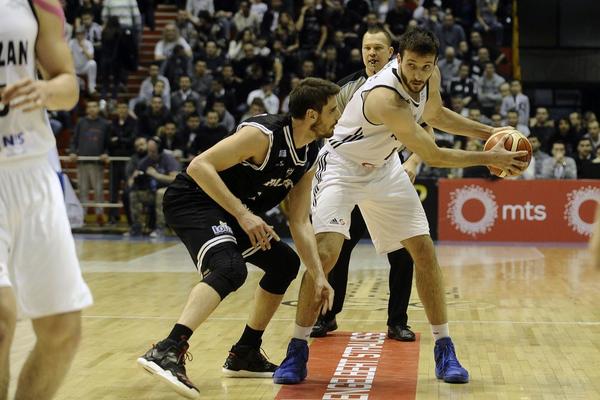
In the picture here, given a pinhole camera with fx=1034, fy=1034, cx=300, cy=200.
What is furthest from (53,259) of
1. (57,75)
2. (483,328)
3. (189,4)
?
(189,4)

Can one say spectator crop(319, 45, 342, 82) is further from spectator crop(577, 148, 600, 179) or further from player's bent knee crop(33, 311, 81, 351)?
player's bent knee crop(33, 311, 81, 351)

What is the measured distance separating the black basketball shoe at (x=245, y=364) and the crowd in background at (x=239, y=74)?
1074cm

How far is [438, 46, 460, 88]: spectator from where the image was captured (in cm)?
1946

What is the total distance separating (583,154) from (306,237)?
39.4ft

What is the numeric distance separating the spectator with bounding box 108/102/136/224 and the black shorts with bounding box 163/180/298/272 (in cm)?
1222

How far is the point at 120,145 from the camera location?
59.8 feet

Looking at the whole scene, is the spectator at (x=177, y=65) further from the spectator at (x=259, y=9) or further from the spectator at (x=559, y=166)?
the spectator at (x=559, y=166)

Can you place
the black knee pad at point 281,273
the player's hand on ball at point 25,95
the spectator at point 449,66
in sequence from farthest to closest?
the spectator at point 449,66 < the black knee pad at point 281,273 < the player's hand on ball at point 25,95

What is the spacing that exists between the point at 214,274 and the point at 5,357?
6.09 feet

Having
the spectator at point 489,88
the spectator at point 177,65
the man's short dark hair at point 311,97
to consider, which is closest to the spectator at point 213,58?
the spectator at point 177,65

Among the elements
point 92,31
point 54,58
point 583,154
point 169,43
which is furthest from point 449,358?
point 92,31

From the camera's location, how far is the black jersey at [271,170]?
5844 millimetres

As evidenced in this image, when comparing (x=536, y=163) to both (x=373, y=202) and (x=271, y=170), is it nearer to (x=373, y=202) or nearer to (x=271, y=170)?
(x=373, y=202)

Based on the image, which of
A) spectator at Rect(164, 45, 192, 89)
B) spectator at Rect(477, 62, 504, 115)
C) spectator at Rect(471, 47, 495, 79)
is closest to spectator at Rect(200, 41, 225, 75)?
spectator at Rect(164, 45, 192, 89)
